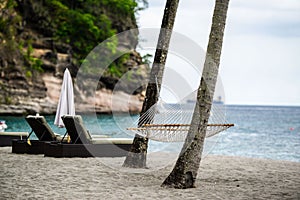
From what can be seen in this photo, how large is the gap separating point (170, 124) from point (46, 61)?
31.7 metres

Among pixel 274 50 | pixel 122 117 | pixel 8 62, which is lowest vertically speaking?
pixel 122 117

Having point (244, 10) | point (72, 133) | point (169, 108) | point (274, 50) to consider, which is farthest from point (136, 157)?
point (274, 50)

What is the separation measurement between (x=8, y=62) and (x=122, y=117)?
1681 cm

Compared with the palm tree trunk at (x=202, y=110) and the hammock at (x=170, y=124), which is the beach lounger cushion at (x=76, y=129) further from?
the palm tree trunk at (x=202, y=110)

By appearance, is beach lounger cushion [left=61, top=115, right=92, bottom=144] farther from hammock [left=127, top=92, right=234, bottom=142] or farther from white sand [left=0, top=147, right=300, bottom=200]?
hammock [left=127, top=92, right=234, bottom=142]

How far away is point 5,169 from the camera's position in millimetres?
8984

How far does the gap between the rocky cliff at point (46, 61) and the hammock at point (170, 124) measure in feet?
82.3

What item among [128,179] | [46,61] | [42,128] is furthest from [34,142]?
[46,61]

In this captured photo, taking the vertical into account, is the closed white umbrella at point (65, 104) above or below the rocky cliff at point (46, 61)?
below

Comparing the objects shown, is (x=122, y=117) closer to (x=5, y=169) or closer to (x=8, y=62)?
(x=8, y=62)

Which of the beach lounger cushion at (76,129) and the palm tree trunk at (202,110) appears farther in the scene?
the beach lounger cushion at (76,129)

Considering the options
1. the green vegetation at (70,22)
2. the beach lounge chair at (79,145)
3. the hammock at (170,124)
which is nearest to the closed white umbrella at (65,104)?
the beach lounge chair at (79,145)

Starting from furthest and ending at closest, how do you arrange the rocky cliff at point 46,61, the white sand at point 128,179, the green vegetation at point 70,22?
1. the green vegetation at point 70,22
2. the rocky cliff at point 46,61
3. the white sand at point 128,179

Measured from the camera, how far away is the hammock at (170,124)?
862 cm
